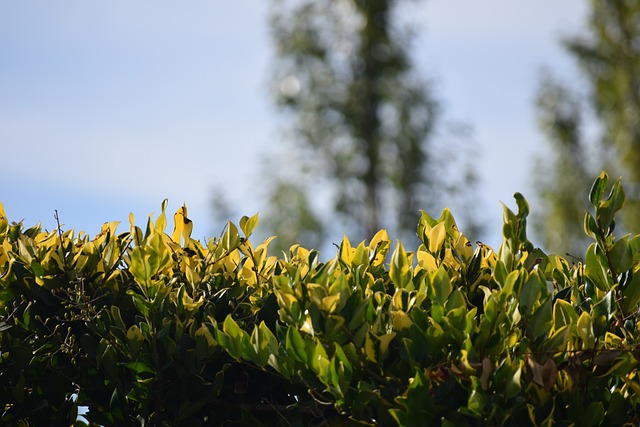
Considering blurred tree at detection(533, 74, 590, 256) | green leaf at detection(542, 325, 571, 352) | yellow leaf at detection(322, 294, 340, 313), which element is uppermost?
blurred tree at detection(533, 74, 590, 256)

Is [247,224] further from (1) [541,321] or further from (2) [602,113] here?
(2) [602,113]

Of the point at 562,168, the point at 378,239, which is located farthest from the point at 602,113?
the point at 378,239

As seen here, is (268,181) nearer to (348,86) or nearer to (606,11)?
(348,86)

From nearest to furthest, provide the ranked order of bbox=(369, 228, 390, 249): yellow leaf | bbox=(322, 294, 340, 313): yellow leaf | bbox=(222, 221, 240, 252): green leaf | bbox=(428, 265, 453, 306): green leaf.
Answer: bbox=(322, 294, 340, 313): yellow leaf < bbox=(428, 265, 453, 306): green leaf < bbox=(222, 221, 240, 252): green leaf < bbox=(369, 228, 390, 249): yellow leaf

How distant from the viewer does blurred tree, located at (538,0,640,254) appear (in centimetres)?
2244

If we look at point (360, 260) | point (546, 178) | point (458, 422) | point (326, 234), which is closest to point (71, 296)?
point (360, 260)

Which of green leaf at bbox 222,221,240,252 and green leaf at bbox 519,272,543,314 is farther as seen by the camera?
green leaf at bbox 222,221,240,252

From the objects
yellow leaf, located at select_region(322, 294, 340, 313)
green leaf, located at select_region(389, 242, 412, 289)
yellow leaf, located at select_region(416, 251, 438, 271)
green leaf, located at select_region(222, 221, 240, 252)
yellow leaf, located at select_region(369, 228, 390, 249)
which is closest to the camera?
yellow leaf, located at select_region(322, 294, 340, 313)

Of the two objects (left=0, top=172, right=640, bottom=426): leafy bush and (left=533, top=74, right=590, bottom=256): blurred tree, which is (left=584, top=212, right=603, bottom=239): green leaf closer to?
(left=0, top=172, right=640, bottom=426): leafy bush

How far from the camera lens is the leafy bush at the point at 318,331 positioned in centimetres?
192

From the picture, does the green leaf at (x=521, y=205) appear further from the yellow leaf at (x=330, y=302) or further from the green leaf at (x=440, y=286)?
the yellow leaf at (x=330, y=302)

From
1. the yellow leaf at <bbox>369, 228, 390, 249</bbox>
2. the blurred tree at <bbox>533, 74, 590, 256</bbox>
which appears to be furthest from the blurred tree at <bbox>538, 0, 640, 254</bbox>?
the yellow leaf at <bbox>369, 228, 390, 249</bbox>

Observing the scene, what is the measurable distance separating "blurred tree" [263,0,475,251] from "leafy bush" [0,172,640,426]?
1907cm

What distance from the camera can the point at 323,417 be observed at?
2039 mm
